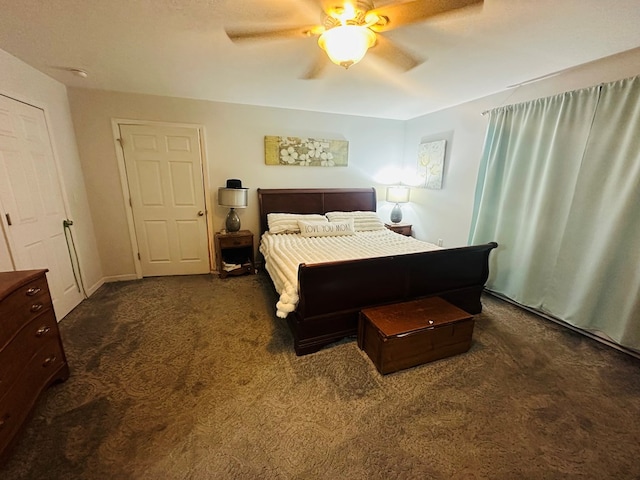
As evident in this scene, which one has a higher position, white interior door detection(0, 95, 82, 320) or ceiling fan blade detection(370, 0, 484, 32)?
ceiling fan blade detection(370, 0, 484, 32)

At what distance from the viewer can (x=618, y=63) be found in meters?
2.05

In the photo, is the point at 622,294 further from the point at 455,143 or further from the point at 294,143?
the point at 294,143

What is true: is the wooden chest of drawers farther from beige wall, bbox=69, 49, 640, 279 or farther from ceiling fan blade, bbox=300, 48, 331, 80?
ceiling fan blade, bbox=300, 48, 331, 80

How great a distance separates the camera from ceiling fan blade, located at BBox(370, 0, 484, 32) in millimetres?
1223

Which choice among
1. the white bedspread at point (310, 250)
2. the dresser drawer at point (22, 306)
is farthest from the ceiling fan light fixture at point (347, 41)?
the dresser drawer at point (22, 306)

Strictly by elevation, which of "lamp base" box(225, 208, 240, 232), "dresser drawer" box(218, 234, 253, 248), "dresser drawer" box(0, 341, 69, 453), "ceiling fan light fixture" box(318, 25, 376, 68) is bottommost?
"dresser drawer" box(0, 341, 69, 453)

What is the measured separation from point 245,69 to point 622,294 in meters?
3.73

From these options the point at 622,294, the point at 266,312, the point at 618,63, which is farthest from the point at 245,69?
the point at 622,294

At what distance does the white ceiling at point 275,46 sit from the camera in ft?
4.99

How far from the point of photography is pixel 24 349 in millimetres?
1450

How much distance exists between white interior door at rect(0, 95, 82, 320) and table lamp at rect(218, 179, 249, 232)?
1.60 meters

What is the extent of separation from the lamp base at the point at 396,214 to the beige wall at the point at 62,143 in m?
4.28

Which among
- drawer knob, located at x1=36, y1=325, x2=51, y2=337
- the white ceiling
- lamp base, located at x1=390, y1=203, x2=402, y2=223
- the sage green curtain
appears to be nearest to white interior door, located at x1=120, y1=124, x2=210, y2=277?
the white ceiling

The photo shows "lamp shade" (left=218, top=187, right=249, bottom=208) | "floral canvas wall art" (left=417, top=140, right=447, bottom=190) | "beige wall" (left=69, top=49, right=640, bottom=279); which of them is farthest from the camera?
"floral canvas wall art" (left=417, top=140, right=447, bottom=190)
